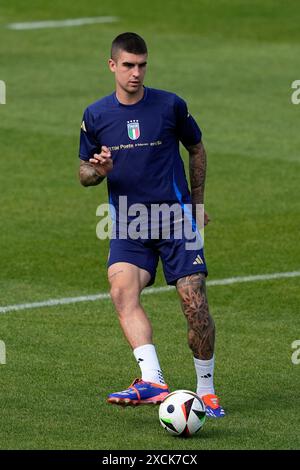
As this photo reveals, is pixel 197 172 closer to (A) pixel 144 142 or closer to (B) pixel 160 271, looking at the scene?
(A) pixel 144 142

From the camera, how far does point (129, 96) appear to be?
1084 cm

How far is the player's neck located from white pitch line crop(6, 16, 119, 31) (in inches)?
840

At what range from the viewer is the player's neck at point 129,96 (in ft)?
35.5

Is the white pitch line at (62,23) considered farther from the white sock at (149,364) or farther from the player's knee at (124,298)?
the white sock at (149,364)

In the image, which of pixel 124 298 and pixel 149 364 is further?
pixel 124 298

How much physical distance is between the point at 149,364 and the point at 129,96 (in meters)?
1.96

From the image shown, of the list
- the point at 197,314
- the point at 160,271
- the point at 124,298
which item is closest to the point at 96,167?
the point at 124,298

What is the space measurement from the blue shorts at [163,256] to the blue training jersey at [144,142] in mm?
309

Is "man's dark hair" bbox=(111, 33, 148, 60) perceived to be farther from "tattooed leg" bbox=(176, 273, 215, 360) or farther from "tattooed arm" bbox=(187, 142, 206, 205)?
"tattooed leg" bbox=(176, 273, 215, 360)

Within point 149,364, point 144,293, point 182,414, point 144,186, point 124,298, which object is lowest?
point 182,414

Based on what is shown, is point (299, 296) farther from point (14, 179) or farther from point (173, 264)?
point (14, 179)

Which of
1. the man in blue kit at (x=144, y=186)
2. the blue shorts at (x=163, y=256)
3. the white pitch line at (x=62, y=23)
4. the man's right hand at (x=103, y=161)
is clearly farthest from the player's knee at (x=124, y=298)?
the white pitch line at (x=62, y=23)

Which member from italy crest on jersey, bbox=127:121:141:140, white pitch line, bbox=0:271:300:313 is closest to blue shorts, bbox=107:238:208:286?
italy crest on jersey, bbox=127:121:141:140

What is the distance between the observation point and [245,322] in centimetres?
1330
